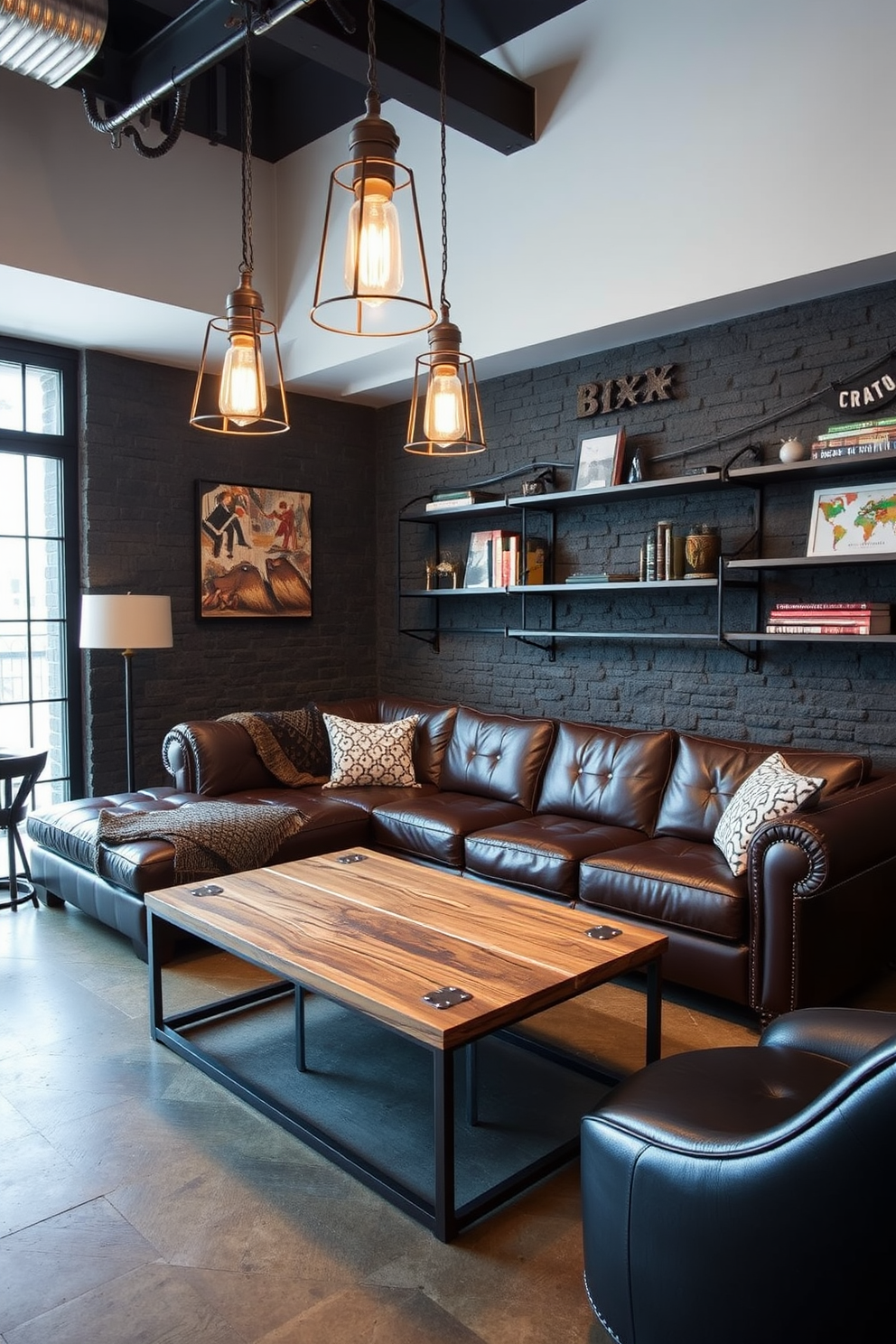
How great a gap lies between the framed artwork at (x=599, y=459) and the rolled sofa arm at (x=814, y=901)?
1977mm

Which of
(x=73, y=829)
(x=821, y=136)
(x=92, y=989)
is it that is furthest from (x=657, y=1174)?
(x=821, y=136)

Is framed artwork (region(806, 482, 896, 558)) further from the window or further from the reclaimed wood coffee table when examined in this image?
the window

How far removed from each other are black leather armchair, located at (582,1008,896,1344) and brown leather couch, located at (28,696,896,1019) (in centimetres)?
110

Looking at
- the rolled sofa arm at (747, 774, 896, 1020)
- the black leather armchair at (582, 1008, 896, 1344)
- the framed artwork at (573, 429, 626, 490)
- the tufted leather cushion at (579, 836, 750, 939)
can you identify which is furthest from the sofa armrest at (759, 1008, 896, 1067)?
the framed artwork at (573, 429, 626, 490)

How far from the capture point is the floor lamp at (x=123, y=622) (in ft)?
15.1

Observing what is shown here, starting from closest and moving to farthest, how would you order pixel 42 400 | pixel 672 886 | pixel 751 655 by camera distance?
pixel 672 886
pixel 751 655
pixel 42 400

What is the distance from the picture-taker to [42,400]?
16.7ft

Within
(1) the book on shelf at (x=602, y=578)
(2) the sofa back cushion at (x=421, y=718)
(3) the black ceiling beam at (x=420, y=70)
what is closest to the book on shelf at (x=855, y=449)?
(1) the book on shelf at (x=602, y=578)

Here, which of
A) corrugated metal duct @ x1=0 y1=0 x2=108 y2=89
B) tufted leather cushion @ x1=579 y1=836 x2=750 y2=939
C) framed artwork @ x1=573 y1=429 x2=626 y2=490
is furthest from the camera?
framed artwork @ x1=573 y1=429 x2=626 y2=490

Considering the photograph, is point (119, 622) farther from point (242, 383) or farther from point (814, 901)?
point (814, 901)

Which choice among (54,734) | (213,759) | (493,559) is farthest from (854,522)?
(54,734)

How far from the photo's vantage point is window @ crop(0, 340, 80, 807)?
5012mm

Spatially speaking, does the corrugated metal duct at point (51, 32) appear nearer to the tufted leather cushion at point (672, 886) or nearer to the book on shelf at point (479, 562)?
the book on shelf at point (479, 562)

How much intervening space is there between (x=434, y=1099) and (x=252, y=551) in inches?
160
